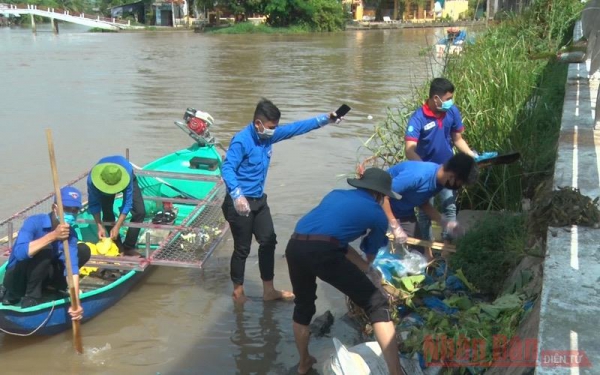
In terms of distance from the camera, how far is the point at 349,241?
398 cm

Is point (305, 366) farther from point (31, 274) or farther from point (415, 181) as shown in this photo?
point (31, 274)

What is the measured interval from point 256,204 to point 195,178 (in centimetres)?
172

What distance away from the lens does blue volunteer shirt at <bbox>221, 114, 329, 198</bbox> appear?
17.6 feet

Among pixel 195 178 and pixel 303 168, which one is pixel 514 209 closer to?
pixel 195 178

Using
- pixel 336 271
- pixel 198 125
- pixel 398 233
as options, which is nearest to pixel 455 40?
pixel 198 125

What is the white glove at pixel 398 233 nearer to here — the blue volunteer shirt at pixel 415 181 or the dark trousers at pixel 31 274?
the blue volunteer shirt at pixel 415 181

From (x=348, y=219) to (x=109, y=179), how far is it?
313cm

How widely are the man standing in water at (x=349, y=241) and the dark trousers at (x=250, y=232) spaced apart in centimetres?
Answer: 153

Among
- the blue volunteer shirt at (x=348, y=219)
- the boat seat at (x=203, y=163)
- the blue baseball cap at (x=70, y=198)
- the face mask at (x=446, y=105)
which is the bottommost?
the boat seat at (x=203, y=163)

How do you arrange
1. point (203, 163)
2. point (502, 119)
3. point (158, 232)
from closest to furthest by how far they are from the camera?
point (158, 232) → point (502, 119) → point (203, 163)

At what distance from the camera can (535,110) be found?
749 cm

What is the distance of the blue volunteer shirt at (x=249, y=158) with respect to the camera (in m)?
5.38

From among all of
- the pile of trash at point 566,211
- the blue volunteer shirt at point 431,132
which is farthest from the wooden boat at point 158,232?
the pile of trash at point 566,211

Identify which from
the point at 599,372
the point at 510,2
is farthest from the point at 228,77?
the point at 599,372
